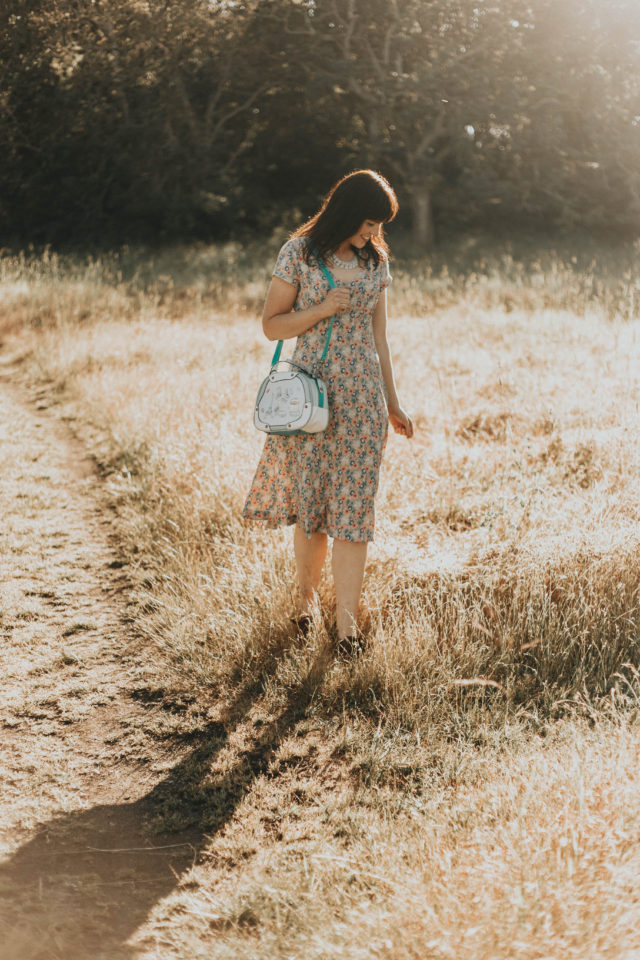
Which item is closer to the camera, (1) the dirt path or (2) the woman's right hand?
(1) the dirt path

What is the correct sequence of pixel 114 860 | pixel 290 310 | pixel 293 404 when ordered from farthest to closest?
pixel 290 310, pixel 293 404, pixel 114 860

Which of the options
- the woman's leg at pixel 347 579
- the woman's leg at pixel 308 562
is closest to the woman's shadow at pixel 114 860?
the woman's leg at pixel 347 579

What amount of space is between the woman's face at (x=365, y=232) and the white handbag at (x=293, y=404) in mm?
173

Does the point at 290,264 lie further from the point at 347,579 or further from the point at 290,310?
the point at 347,579

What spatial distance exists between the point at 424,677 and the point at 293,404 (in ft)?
3.80

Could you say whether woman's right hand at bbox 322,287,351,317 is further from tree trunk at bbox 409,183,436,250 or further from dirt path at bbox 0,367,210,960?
tree trunk at bbox 409,183,436,250

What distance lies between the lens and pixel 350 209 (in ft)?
10.2

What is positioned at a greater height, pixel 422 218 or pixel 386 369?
pixel 422 218

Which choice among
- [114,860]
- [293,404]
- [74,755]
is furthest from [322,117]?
[114,860]

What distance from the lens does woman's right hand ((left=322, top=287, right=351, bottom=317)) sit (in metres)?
3.14

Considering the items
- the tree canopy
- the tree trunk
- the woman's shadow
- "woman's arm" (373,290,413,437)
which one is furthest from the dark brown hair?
the tree trunk

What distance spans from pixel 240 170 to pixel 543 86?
29.9ft

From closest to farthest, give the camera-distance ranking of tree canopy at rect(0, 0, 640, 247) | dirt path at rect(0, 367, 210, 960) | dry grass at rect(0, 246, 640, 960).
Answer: dry grass at rect(0, 246, 640, 960) → dirt path at rect(0, 367, 210, 960) → tree canopy at rect(0, 0, 640, 247)

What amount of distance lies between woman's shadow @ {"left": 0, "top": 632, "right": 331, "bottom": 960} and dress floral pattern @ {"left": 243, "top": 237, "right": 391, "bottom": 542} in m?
0.82
